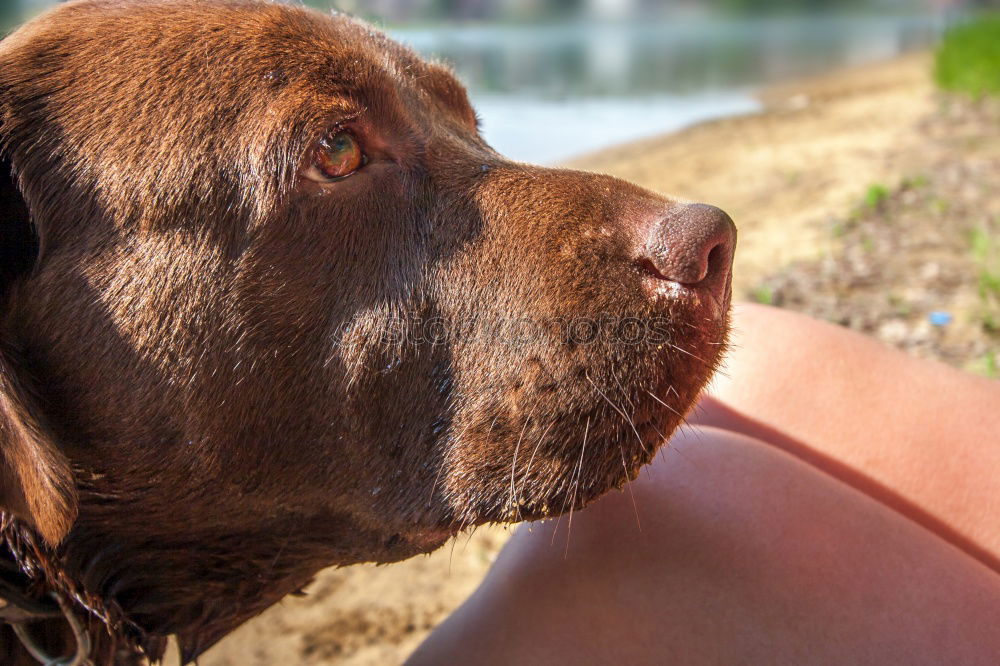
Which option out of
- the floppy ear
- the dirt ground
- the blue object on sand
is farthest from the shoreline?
the floppy ear

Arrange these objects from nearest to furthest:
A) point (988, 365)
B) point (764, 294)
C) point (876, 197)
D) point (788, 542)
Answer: point (788, 542), point (988, 365), point (764, 294), point (876, 197)

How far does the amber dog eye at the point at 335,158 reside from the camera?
69.2 inches

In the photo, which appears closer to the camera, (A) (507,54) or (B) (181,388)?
(B) (181,388)

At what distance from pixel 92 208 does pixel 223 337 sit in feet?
1.13

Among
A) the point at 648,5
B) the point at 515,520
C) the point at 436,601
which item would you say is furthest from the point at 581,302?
the point at 648,5

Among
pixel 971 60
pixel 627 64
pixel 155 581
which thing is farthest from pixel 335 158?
pixel 627 64

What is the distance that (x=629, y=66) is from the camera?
30422mm

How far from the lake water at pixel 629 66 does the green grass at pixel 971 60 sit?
14.1ft

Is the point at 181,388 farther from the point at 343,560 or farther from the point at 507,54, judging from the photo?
the point at 507,54

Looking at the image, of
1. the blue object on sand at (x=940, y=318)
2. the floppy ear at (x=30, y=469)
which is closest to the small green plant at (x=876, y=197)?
the blue object on sand at (x=940, y=318)

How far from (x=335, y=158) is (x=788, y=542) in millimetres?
1222

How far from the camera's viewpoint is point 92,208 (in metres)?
1.72

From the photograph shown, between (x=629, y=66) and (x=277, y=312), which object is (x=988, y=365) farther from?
(x=629, y=66)

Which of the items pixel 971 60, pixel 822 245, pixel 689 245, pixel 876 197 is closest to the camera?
pixel 689 245
